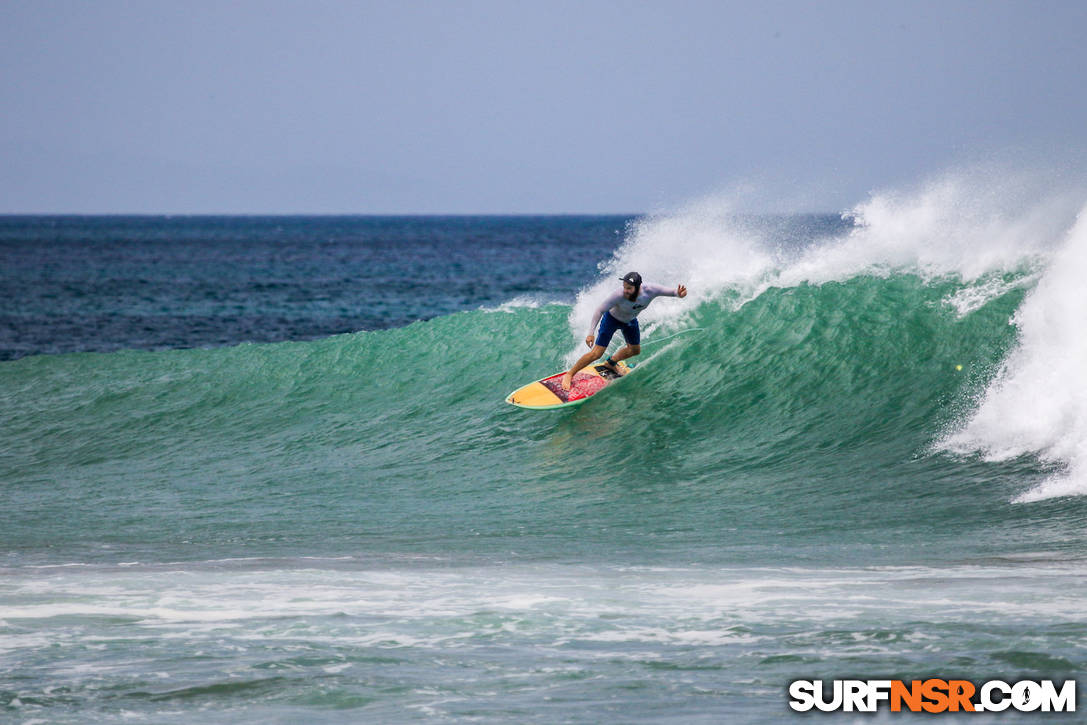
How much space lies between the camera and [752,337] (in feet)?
45.2

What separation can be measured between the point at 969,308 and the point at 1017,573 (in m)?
6.44

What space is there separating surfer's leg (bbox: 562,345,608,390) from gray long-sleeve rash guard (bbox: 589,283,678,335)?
0.25 meters

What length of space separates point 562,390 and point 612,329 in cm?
97

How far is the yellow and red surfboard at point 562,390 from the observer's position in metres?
13.0

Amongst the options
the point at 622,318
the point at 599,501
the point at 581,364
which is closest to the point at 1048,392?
the point at 599,501

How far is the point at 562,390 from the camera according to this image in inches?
517

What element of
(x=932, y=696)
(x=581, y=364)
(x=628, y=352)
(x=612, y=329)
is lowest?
Result: (x=932, y=696)

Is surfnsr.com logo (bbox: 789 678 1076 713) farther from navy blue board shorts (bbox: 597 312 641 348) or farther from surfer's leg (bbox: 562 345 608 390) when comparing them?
surfer's leg (bbox: 562 345 608 390)

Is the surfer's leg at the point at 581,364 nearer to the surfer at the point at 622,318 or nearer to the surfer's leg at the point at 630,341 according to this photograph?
the surfer at the point at 622,318

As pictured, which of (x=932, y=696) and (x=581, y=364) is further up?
(x=581, y=364)

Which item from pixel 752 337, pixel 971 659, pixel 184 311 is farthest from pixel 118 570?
Answer: pixel 184 311

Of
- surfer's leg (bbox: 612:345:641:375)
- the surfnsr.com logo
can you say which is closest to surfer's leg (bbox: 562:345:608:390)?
surfer's leg (bbox: 612:345:641:375)

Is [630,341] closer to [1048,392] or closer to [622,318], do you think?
[622,318]

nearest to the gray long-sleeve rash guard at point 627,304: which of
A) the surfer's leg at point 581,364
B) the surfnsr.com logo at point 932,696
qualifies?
the surfer's leg at point 581,364
